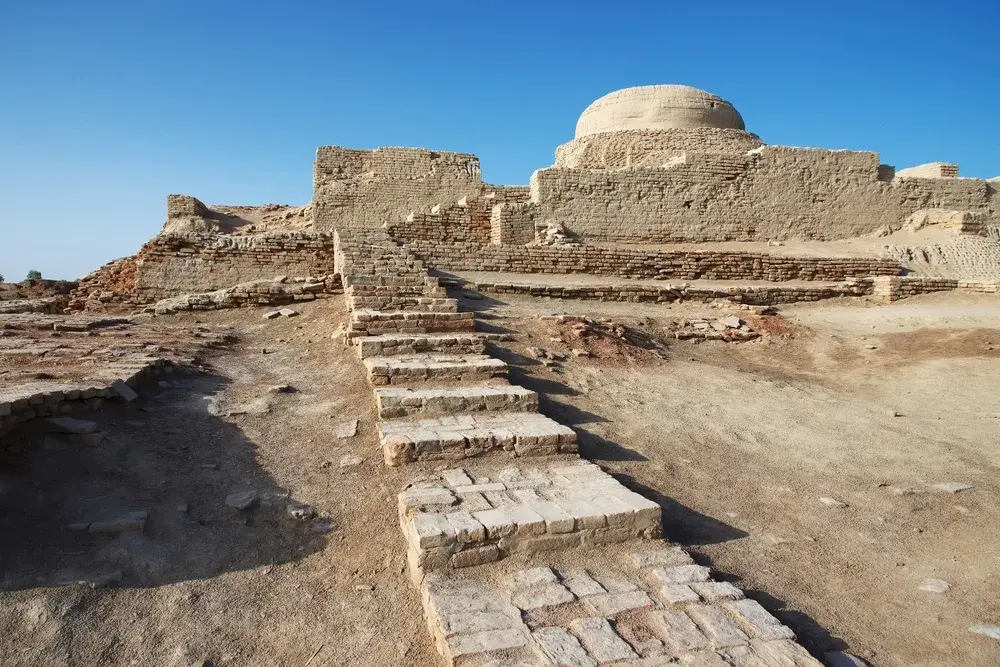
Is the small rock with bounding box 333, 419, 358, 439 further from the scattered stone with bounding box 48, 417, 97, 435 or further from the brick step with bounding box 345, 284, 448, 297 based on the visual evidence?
the brick step with bounding box 345, 284, 448, 297

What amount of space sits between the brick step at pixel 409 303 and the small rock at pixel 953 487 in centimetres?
561

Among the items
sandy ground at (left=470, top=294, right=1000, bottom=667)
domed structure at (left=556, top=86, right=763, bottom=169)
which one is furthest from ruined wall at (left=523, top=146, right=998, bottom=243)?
sandy ground at (left=470, top=294, right=1000, bottom=667)

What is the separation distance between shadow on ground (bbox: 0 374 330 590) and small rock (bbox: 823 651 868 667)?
2674 millimetres

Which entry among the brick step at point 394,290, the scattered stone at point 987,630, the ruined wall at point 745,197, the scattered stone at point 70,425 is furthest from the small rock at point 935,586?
the ruined wall at point 745,197

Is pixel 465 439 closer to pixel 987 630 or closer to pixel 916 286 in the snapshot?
pixel 987 630

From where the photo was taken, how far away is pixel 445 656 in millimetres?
2568

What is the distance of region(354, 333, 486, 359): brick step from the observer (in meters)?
6.42

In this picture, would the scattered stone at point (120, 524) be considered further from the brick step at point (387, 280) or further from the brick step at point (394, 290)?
the brick step at point (387, 280)

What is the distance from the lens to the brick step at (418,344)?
21.1ft

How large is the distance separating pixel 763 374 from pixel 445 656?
694 centimetres

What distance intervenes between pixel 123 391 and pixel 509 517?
3530mm

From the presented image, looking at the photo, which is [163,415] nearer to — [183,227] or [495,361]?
[495,361]

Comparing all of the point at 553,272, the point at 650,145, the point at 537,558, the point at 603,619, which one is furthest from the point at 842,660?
the point at 650,145

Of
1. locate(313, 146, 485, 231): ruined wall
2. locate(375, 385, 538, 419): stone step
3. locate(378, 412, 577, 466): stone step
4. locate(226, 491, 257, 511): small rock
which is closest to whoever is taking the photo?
locate(226, 491, 257, 511): small rock
